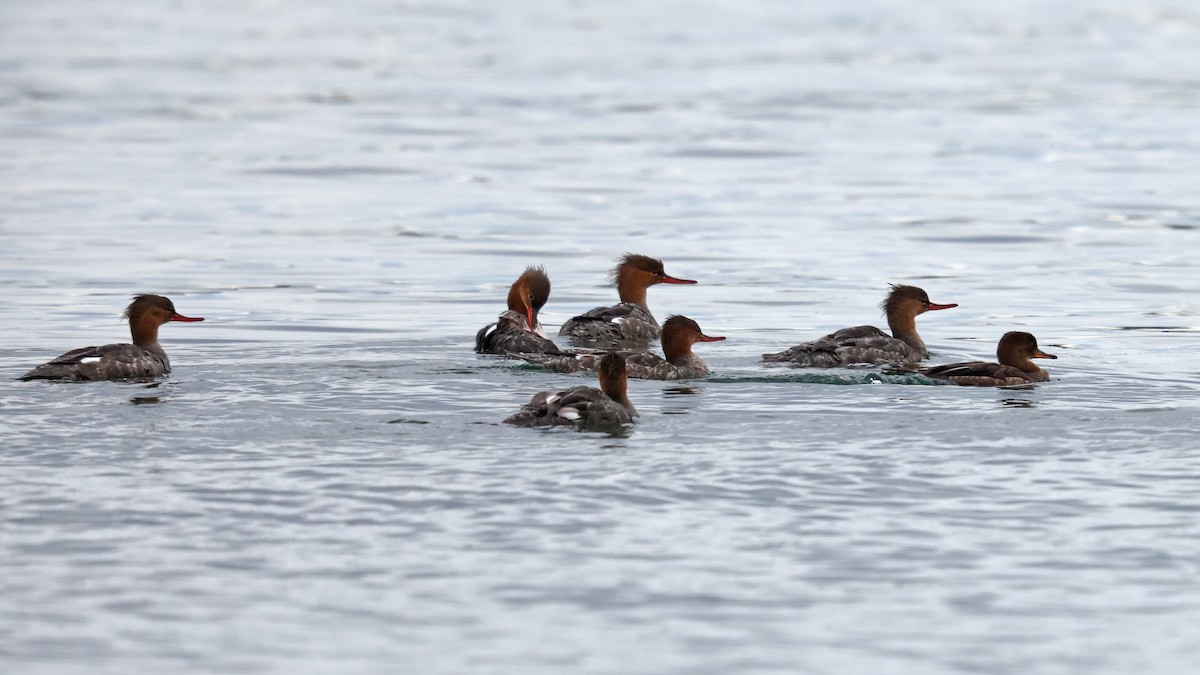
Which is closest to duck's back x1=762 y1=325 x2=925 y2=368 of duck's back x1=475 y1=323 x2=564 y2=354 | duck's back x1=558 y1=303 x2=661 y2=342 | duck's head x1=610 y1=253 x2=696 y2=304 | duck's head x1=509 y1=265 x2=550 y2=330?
duck's back x1=475 y1=323 x2=564 y2=354

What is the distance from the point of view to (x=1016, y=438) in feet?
34.2

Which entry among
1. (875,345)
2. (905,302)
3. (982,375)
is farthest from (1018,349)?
(905,302)

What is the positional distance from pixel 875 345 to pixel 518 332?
247 centimetres

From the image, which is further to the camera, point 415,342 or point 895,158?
point 895,158

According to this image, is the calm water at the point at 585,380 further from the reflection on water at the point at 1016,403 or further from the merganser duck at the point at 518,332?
the merganser duck at the point at 518,332

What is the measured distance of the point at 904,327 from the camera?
566 inches

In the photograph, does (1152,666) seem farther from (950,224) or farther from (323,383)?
(950,224)

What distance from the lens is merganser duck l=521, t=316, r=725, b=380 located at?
12.8 m

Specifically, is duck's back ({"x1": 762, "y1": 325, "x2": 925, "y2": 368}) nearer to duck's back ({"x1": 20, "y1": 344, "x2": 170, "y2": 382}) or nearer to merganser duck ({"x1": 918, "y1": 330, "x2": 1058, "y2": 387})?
merganser duck ({"x1": 918, "y1": 330, "x2": 1058, "y2": 387})

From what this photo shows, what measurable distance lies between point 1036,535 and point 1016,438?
2.00m

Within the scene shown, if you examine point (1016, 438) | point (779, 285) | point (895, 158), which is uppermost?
point (895, 158)

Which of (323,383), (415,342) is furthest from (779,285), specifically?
(323,383)

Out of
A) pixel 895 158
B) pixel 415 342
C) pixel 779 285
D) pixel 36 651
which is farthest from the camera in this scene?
pixel 895 158

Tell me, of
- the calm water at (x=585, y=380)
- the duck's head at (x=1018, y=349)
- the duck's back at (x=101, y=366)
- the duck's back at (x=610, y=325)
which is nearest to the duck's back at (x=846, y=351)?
the calm water at (x=585, y=380)
